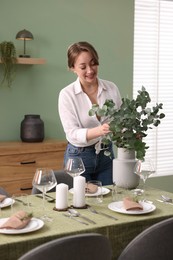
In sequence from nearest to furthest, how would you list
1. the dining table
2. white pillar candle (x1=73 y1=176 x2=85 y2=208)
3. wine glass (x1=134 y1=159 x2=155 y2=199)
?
1. the dining table
2. white pillar candle (x1=73 y1=176 x2=85 y2=208)
3. wine glass (x1=134 y1=159 x2=155 y2=199)

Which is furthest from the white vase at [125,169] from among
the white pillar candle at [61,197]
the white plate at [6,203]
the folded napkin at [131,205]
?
the white plate at [6,203]

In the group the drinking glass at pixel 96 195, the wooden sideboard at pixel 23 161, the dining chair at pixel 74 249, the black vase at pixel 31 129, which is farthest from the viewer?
the black vase at pixel 31 129

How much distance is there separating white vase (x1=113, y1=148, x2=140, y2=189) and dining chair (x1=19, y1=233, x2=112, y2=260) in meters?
1.05

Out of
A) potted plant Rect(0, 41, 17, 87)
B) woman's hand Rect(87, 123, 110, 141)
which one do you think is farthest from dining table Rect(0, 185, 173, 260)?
potted plant Rect(0, 41, 17, 87)

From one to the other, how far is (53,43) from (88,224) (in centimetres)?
298

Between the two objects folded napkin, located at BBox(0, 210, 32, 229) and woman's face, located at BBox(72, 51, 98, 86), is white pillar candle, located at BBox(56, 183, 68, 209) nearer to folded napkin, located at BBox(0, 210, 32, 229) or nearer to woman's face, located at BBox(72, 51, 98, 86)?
folded napkin, located at BBox(0, 210, 32, 229)

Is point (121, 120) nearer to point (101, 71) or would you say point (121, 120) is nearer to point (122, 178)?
point (122, 178)

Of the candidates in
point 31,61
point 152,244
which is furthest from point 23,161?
point 152,244

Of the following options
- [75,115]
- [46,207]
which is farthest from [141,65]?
[46,207]

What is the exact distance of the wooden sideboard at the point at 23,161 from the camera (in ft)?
13.6

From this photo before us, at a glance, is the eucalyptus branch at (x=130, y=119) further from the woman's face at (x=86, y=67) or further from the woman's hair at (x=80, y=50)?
the woman's hair at (x=80, y=50)

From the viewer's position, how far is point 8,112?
15.0 ft

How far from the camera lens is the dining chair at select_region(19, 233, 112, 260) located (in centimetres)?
152

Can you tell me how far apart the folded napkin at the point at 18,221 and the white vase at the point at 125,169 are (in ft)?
2.68
